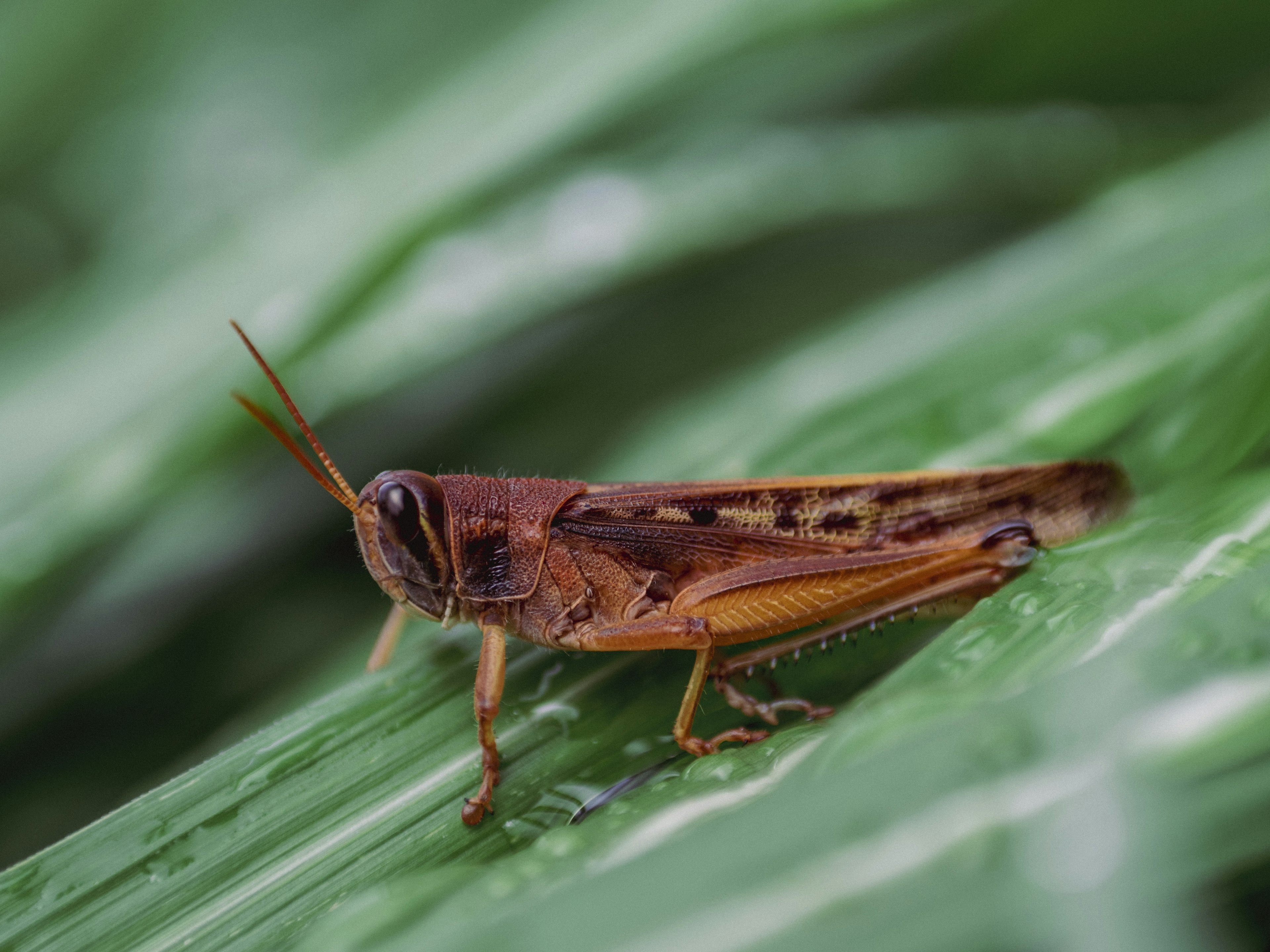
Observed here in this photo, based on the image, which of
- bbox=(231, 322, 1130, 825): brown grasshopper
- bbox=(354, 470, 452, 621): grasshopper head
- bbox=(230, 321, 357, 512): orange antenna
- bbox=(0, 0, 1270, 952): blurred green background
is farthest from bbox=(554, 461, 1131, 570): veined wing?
bbox=(230, 321, 357, 512): orange antenna

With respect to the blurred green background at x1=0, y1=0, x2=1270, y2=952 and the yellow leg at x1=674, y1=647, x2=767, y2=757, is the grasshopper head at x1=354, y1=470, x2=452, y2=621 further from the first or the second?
the yellow leg at x1=674, y1=647, x2=767, y2=757

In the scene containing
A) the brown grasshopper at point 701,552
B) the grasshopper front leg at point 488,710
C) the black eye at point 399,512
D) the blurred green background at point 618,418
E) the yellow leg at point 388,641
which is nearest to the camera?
the blurred green background at point 618,418

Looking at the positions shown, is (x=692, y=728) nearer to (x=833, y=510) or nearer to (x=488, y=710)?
(x=488, y=710)

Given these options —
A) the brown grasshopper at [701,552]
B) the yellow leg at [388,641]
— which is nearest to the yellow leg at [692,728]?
the brown grasshopper at [701,552]

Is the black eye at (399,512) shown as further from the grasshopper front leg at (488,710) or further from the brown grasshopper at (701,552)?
the grasshopper front leg at (488,710)

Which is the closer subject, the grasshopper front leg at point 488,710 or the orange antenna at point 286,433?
the grasshopper front leg at point 488,710

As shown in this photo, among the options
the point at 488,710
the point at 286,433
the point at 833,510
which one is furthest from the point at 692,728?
the point at 286,433

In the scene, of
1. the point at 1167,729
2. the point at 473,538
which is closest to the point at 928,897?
the point at 1167,729

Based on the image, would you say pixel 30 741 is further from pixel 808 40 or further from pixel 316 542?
pixel 808 40
